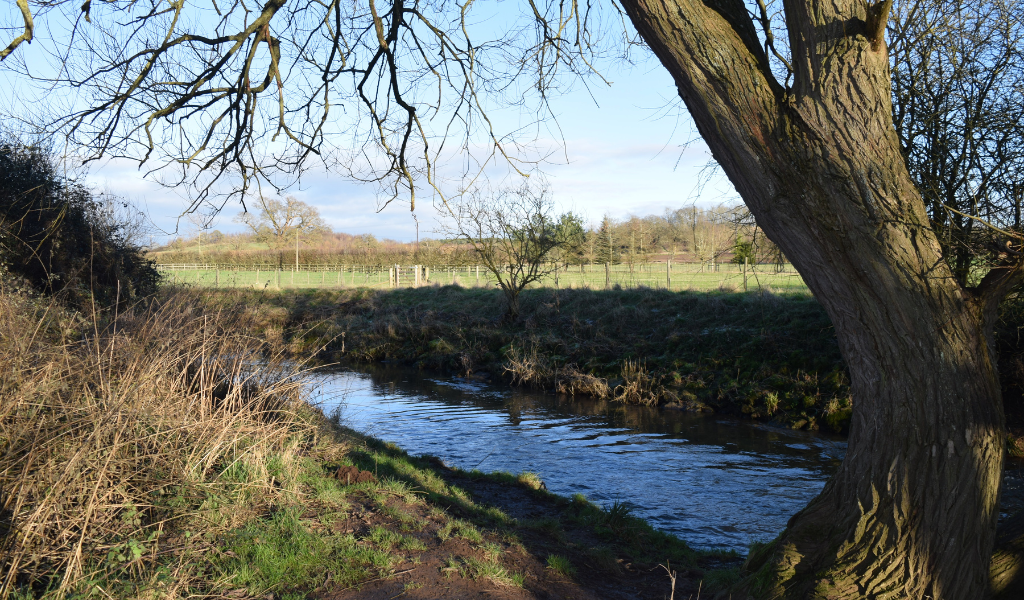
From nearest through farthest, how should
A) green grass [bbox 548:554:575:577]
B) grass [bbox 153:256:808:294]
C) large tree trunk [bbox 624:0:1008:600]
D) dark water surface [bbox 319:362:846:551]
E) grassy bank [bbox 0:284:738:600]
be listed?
large tree trunk [bbox 624:0:1008:600] < grassy bank [bbox 0:284:738:600] < green grass [bbox 548:554:575:577] < dark water surface [bbox 319:362:846:551] < grass [bbox 153:256:808:294]

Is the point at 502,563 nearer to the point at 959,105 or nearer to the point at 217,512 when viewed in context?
the point at 217,512

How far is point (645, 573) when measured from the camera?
543cm

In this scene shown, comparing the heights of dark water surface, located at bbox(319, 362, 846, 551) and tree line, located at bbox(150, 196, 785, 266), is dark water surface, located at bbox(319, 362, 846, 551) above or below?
below

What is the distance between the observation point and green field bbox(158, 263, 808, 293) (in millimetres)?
21625

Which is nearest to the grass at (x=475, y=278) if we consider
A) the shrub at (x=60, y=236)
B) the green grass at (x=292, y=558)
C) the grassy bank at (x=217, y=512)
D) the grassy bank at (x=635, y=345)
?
the grassy bank at (x=635, y=345)

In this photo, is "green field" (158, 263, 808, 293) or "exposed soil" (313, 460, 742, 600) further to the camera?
"green field" (158, 263, 808, 293)

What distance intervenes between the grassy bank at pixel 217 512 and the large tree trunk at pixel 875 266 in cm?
191

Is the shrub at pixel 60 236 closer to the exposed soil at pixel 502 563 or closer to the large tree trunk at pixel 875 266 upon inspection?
the exposed soil at pixel 502 563

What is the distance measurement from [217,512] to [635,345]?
14.6 m

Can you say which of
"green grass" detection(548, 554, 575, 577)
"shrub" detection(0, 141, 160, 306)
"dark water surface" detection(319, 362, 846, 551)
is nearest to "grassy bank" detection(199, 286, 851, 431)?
"dark water surface" detection(319, 362, 846, 551)

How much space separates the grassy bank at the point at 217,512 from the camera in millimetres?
3578

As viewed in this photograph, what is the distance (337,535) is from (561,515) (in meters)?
2.95

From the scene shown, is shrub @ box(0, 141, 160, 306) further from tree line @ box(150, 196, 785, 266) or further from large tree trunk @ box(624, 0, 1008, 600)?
large tree trunk @ box(624, 0, 1008, 600)

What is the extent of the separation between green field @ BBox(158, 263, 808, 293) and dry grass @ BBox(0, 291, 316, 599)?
13.5 metres
